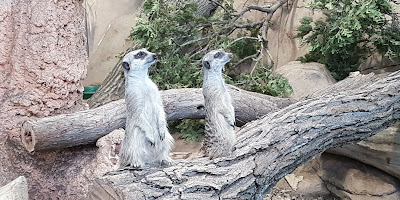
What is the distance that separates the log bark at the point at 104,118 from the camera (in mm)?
3402

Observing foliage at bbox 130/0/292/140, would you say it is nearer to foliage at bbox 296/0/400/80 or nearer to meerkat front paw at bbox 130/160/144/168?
foliage at bbox 296/0/400/80

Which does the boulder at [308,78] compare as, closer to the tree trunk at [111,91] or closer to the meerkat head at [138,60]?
the tree trunk at [111,91]

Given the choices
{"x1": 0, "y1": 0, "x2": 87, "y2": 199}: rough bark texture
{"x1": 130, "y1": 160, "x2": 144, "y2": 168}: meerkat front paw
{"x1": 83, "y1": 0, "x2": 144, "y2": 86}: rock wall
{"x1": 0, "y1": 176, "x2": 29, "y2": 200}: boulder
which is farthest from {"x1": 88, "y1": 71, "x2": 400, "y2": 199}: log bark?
{"x1": 83, "y1": 0, "x2": 144, "y2": 86}: rock wall

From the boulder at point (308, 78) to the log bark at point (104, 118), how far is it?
0.77 meters

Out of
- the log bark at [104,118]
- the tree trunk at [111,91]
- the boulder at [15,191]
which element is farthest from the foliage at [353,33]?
the boulder at [15,191]

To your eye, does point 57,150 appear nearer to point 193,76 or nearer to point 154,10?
point 193,76

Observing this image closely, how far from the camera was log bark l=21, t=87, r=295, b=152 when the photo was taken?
340cm

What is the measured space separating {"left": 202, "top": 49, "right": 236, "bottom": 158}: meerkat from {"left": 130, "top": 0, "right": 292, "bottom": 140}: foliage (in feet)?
7.08

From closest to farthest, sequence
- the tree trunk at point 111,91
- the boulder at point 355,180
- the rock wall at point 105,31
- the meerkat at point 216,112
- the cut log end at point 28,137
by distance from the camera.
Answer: the meerkat at point 216,112, the cut log end at point 28,137, the boulder at point 355,180, the tree trunk at point 111,91, the rock wall at point 105,31

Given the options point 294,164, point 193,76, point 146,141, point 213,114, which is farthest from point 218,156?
point 193,76

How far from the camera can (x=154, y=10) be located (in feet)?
15.9

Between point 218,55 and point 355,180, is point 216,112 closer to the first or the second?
point 218,55

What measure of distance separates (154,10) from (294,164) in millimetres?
2729

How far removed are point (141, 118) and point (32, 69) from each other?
1619mm
